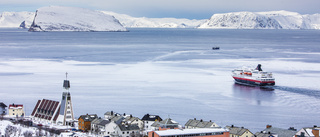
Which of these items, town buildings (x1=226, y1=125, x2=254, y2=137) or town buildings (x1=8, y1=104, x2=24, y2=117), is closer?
town buildings (x1=226, y1=125, x2=254, y2=137)

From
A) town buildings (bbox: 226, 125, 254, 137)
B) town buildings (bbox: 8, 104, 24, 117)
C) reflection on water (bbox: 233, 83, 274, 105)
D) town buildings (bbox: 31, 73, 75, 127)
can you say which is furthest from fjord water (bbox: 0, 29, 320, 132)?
town buildings (bbox: 226, 125, 254, 137)

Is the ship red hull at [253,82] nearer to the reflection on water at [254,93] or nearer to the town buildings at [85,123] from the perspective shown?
the reflection on water at [254,93]

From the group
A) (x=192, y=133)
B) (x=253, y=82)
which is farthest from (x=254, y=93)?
(x=192, y=133)

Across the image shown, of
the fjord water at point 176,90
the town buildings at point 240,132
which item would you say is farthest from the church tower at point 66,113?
the town buildings at point 240,132

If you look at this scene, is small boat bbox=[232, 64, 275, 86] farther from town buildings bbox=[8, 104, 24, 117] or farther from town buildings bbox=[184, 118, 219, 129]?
town buildings bbox=[8, 104, 24, 117]

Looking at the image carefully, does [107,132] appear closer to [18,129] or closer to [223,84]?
[18,129]
